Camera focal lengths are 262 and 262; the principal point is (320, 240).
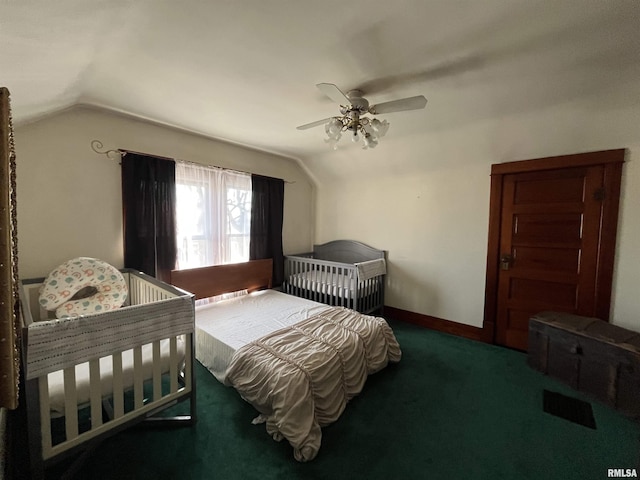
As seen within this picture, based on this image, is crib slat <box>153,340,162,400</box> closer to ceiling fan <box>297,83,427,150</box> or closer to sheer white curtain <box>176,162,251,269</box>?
sheer white curtain <box>176,162,251,269</box>

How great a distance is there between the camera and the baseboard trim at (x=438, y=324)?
3016mm

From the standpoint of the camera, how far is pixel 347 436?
166 centimetres

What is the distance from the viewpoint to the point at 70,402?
1.28m

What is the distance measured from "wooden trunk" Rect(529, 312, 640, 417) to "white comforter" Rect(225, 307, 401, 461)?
4.59 feet

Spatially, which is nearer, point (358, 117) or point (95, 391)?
point (95, 391)

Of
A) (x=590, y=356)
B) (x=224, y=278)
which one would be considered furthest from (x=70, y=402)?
(x=590, y=356)

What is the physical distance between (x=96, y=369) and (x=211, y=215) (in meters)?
2.05

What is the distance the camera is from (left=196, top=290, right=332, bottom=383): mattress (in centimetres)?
211

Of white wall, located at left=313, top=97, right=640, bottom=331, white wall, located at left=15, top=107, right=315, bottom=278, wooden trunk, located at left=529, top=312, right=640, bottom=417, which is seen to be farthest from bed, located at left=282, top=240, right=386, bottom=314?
white wall, located at left=15, top=107, right=315, bottom=278

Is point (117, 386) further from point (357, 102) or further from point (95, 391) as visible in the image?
point (357, 102)

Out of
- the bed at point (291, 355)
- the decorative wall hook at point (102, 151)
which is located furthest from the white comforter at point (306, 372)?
the decorative wall hook at point (102, 151)

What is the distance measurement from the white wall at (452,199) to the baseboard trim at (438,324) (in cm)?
7

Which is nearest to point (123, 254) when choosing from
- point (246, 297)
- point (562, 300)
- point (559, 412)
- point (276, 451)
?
point (246, 297)

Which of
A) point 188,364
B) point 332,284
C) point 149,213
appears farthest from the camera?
point 332,284
